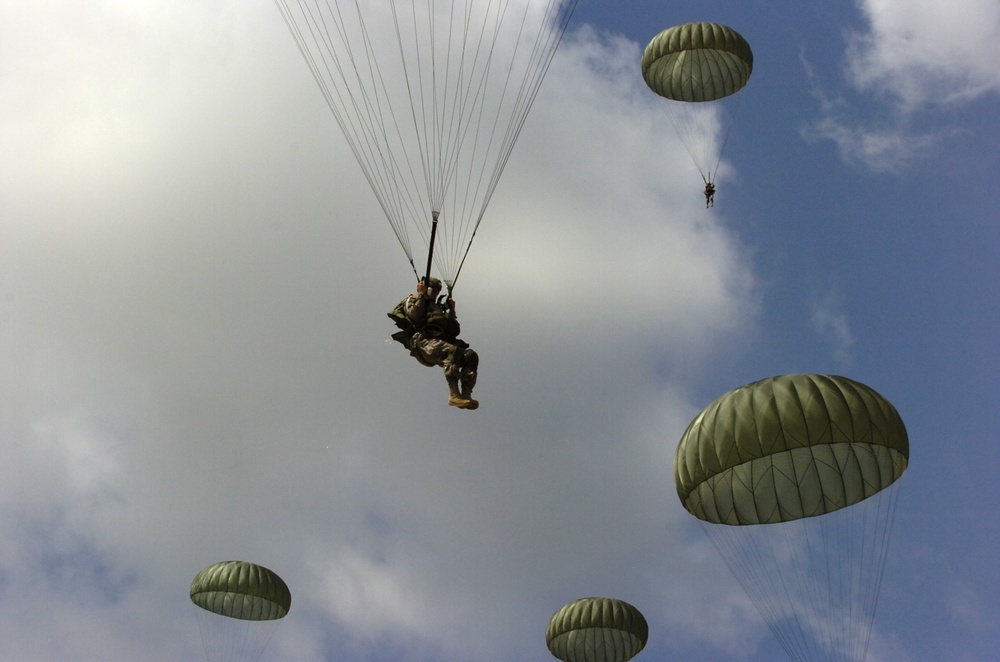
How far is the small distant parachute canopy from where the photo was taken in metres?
37.8

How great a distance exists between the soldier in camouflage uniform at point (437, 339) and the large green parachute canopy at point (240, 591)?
1651 centimetres

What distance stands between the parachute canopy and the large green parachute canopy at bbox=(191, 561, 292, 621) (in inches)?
644

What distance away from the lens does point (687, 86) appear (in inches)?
1542

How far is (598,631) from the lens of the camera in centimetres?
3819

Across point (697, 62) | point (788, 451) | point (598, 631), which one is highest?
point (697, 62)

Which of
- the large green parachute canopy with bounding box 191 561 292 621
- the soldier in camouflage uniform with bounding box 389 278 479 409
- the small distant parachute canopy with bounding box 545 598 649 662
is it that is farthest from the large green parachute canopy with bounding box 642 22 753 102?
the large green parachute canopy with bounding box 191 561 292 621

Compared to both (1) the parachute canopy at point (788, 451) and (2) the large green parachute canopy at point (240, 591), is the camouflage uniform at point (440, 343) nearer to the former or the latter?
(1) the parachute canopy at point (788, 451)

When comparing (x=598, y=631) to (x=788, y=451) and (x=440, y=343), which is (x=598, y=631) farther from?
(x=440, y=343)

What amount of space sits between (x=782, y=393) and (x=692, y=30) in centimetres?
1702

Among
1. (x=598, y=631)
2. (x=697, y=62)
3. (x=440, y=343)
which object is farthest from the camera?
(x=697, y=62)

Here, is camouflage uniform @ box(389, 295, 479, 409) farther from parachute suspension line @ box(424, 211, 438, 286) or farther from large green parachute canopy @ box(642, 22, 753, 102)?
large green parachute canopy @ box(642, 22, 753, 102)

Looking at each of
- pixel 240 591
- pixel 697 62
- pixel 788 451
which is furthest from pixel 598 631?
pixel 697 62

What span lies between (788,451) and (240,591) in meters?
18.9

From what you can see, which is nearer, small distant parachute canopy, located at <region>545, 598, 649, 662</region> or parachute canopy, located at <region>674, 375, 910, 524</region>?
parachute canopy, located at <region>674, 375, 910, 524</region>
